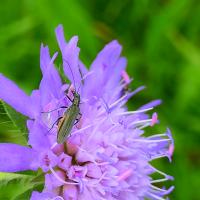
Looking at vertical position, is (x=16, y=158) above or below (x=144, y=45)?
below

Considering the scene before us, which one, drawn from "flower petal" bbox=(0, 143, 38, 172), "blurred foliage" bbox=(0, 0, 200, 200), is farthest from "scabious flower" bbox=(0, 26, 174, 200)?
"blurred foliage" bbox=(0, 0, 200, 200)

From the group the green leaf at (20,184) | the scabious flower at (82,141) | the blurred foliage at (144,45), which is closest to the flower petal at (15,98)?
the scabious flower at (82,141)

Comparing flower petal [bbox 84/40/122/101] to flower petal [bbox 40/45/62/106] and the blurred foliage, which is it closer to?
flower petal [bbox 40/45/62/106]

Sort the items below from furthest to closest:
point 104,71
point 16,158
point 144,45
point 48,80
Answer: point 144,45, point 104,71, point 48,80, point 16,158

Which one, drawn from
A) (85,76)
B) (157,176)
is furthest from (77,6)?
(85,76)

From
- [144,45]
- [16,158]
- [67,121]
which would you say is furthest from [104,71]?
[144,45]

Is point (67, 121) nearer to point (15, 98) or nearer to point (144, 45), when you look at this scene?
point (15, 98)
